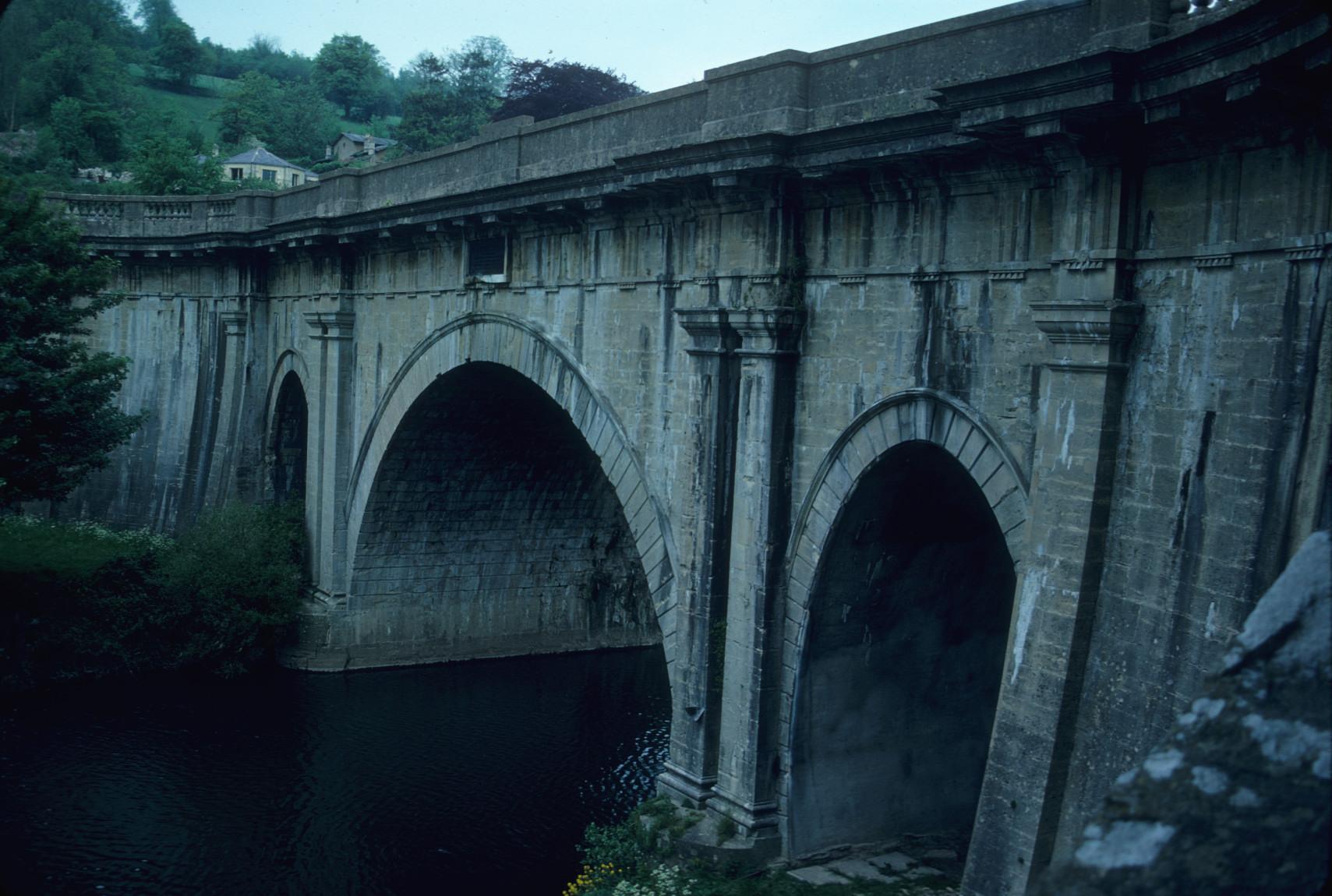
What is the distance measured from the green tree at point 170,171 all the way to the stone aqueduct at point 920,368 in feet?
84.7

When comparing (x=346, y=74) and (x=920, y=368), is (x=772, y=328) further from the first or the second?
(x=346, y=74)

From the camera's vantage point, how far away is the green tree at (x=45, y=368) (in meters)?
19.6

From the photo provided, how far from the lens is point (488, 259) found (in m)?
17.5

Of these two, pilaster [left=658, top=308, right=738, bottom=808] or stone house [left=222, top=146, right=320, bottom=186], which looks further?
stone house [left=222, top=146, right=320, bottom=186]

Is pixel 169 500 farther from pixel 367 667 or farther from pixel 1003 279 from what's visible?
pixel 1003 279

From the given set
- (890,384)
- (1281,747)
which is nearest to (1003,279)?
(890,384)

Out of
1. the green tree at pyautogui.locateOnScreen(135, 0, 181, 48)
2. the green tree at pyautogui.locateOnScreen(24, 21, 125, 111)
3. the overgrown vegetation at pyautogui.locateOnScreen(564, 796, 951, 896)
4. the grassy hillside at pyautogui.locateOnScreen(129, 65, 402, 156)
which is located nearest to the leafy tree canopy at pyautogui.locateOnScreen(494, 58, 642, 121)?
the green tree at pyautogui.locateOnScreen(24, 21, 125, 111)

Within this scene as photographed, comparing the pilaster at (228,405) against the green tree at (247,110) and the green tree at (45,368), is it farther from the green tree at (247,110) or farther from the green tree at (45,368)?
Result: the green tree at (247,110)

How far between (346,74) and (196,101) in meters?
15.4

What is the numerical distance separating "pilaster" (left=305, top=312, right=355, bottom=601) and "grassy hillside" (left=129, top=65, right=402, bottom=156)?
55711 mm

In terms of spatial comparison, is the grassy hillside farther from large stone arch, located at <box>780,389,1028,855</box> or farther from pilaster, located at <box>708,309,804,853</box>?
large stone arch, located at <box>780,389,1028,855</box>

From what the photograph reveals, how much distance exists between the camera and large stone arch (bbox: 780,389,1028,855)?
900 cm

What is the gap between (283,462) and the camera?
26.4 metres

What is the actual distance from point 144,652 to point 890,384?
16.4 meters
